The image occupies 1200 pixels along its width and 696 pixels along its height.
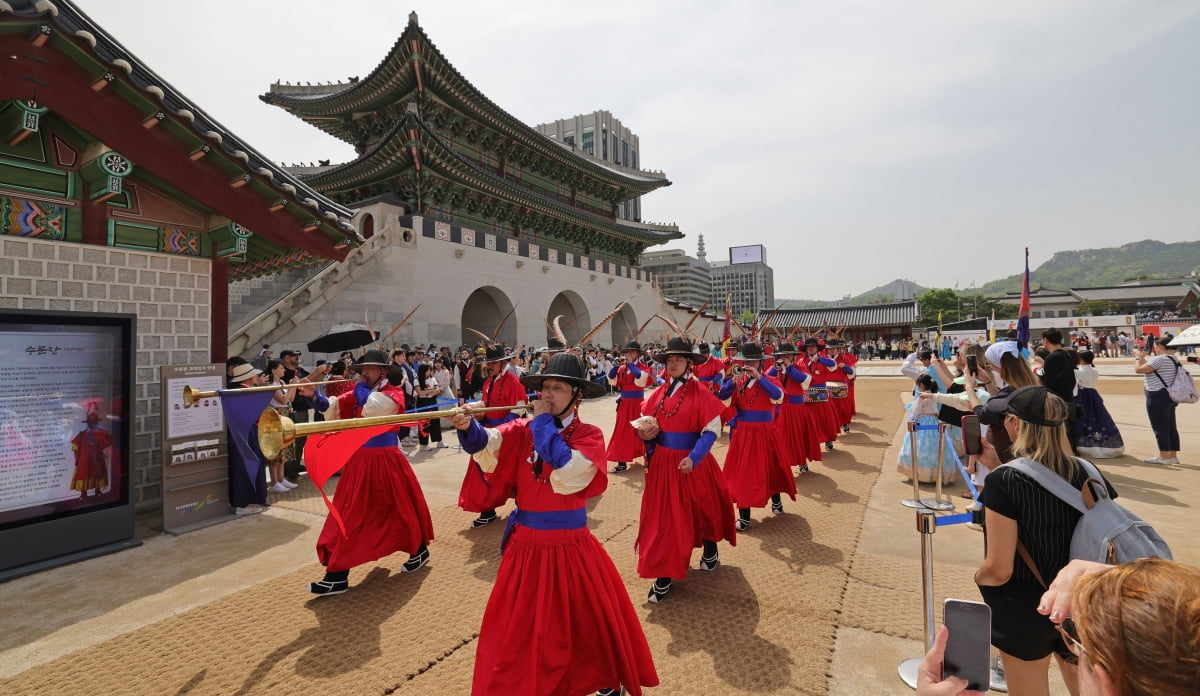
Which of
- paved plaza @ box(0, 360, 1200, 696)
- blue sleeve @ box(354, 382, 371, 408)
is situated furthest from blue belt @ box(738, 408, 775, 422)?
blue sleeve @ box(354, 382, 371, 408)

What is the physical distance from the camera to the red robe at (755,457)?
5102 millimetres

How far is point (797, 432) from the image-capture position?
22.8ft

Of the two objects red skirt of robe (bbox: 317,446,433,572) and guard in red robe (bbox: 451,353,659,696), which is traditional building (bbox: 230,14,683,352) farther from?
guard in red robe (bbox: 451,353,659,696)

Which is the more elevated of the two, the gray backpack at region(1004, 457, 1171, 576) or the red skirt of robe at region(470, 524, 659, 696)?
the gray backpack at region(1004, 457, 1171, 576)

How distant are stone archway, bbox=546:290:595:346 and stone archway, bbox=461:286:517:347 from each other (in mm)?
4016

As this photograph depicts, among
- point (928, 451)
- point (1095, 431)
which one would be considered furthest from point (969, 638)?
point (1095, 431)

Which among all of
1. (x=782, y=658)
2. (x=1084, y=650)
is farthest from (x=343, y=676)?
(x=1084, y=650)

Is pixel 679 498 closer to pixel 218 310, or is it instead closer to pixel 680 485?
pixel 680 485

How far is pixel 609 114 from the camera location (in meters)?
67.2

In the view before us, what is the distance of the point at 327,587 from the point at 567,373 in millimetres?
2828

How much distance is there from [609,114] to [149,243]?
68894mm

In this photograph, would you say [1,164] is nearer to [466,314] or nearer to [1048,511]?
[1048,511]

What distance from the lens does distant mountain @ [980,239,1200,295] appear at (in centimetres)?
13738

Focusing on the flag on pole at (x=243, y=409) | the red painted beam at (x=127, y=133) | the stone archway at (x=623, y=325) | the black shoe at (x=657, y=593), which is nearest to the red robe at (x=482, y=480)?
the black shoe at (x=657, y=593)
